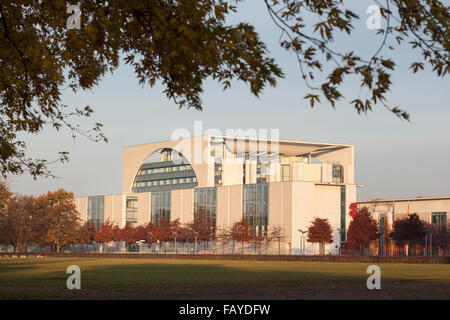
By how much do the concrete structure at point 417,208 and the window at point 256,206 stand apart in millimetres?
18158

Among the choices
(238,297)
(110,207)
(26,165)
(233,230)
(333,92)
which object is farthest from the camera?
(110,207)

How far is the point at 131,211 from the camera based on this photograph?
439 ft

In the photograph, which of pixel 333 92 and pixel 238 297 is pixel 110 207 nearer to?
pixel 238 297

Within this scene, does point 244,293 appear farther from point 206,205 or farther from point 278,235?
point 206,205

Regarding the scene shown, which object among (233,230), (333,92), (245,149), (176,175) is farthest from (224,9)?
(176,175)

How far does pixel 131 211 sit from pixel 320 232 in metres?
46.7

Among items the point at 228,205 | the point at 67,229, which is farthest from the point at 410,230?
the point at 67,229

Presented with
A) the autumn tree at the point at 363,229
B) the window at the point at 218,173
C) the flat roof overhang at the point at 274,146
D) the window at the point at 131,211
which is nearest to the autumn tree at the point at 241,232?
the window at the point at 218,173

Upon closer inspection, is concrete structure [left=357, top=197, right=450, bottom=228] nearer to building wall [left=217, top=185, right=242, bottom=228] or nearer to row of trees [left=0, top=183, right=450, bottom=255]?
row of trees [left=0, top=183, right=450, bottom=255]

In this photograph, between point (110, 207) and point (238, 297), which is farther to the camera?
point (110, 207)

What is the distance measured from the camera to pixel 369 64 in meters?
10.6

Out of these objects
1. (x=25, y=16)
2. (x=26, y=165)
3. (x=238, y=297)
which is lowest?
(x=238, y=297)
